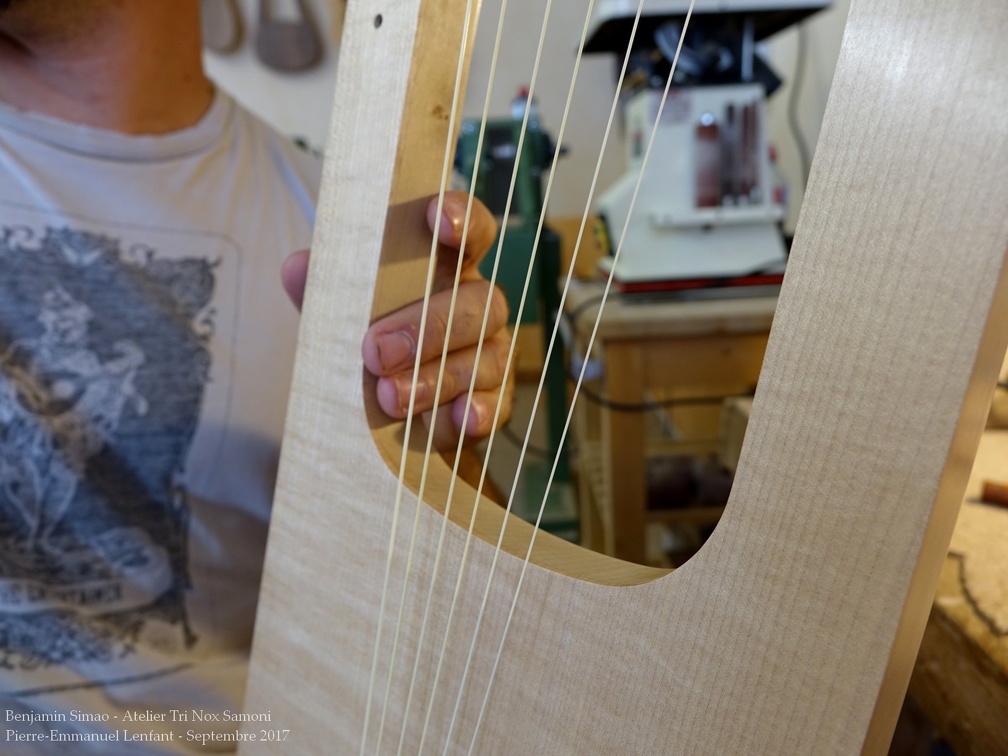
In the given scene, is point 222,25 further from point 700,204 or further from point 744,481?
point 744,481

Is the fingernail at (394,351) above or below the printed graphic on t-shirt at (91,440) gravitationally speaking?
above

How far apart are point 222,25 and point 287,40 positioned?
0.20 meters

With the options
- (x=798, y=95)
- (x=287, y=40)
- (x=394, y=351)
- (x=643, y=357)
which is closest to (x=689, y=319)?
(x=643, y=357)

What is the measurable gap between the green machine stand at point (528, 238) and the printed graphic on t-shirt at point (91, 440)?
693 mm

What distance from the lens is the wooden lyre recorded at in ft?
0.76

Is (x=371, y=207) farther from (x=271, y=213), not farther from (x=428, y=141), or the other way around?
(x=271, y=213)

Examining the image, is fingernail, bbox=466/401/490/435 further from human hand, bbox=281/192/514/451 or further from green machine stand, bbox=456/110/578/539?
green machine stand, bbox=456/110/578/539

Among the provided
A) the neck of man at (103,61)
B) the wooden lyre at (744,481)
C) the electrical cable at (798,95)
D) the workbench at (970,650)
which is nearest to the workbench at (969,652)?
the workbench at (970,650)

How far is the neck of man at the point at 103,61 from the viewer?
735mm

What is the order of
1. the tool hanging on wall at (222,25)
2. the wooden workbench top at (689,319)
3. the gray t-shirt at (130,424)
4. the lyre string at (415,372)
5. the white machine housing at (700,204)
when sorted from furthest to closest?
the tool hanging on wall at (222,25)
the white machine housing at (700,204)
the wooden workbench top at (689,319)
the gray t-shirt at (130,424)
the lyre string at (415,372)

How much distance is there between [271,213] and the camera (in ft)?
2.86

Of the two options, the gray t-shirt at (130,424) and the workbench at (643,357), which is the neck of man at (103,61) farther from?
the workbench at (643,357)

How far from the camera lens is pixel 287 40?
2523mm

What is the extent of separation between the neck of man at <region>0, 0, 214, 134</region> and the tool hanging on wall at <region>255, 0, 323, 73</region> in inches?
72.4
